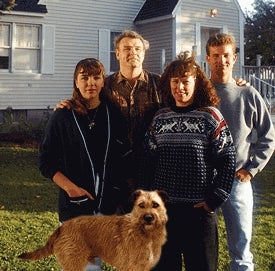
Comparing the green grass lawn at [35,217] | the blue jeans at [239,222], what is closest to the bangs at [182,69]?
the blue jeans at [239,222]

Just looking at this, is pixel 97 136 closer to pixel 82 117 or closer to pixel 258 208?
pixel 82 117

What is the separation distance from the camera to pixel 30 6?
1630 centimetres

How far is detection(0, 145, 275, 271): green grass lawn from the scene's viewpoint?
4.99m

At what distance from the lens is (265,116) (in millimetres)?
3455

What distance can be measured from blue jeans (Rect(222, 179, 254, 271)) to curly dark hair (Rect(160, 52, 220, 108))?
0.87 meters

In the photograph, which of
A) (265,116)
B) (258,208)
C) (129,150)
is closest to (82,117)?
(129,150)

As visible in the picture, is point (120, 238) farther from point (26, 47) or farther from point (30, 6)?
point (30, 6)

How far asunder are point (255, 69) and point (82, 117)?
14.9 metres

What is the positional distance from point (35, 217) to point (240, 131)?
414 centimetres

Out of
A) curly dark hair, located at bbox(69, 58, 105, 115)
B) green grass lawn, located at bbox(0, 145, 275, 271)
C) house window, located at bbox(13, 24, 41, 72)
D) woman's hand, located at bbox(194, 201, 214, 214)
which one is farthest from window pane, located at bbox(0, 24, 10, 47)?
woman's hand, located at bbox(194, 201, 214, 214)

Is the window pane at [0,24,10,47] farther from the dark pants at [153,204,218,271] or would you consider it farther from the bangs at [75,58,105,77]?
the dark pants at [153,204,218,271]

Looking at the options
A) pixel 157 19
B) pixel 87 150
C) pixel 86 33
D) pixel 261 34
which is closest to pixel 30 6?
pixel 86 33

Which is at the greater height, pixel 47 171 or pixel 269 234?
pixel 47 171

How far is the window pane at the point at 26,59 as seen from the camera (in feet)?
53.3
